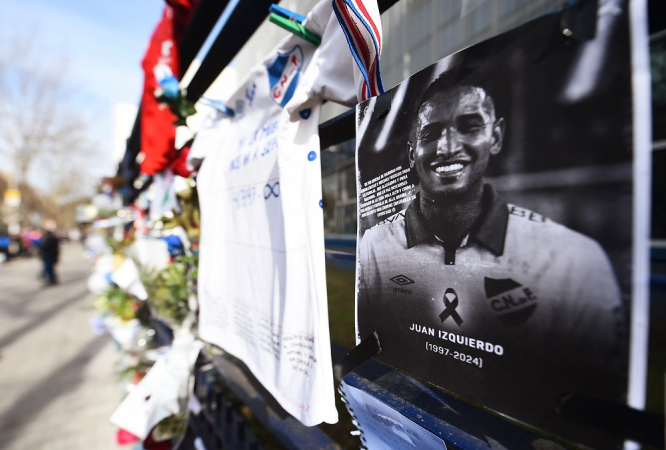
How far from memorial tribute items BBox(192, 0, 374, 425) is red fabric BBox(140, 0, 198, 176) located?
98 centimetres

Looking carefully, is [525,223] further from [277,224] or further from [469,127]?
[277,224]

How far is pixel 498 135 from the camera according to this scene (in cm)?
45

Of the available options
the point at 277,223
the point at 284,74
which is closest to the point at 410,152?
the point at 277,223

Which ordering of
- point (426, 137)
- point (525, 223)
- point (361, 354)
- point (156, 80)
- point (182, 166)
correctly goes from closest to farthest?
point (525, 223) → point (426, 137) → point (361, 354) → point (182, 166) → point (156, 80)

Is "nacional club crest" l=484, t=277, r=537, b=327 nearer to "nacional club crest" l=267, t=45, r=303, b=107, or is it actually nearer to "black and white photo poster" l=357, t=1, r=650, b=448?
"black and white photo poster" l=357, t=1, r=650, b=448

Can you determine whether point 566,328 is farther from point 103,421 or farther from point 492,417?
point 103,421

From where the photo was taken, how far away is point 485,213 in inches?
18.4

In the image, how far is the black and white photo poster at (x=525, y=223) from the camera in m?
0.35

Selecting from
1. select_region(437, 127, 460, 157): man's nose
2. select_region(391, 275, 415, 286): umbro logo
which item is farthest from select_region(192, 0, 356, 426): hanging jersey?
select_region(437, 127, 460, 157): man's nose

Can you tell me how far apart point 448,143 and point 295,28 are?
1.89ft

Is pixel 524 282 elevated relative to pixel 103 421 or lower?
elevated

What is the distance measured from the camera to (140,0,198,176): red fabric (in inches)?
81.2

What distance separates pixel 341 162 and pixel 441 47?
0.52 metres

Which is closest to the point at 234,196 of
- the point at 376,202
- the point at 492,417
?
the point at 376,202
